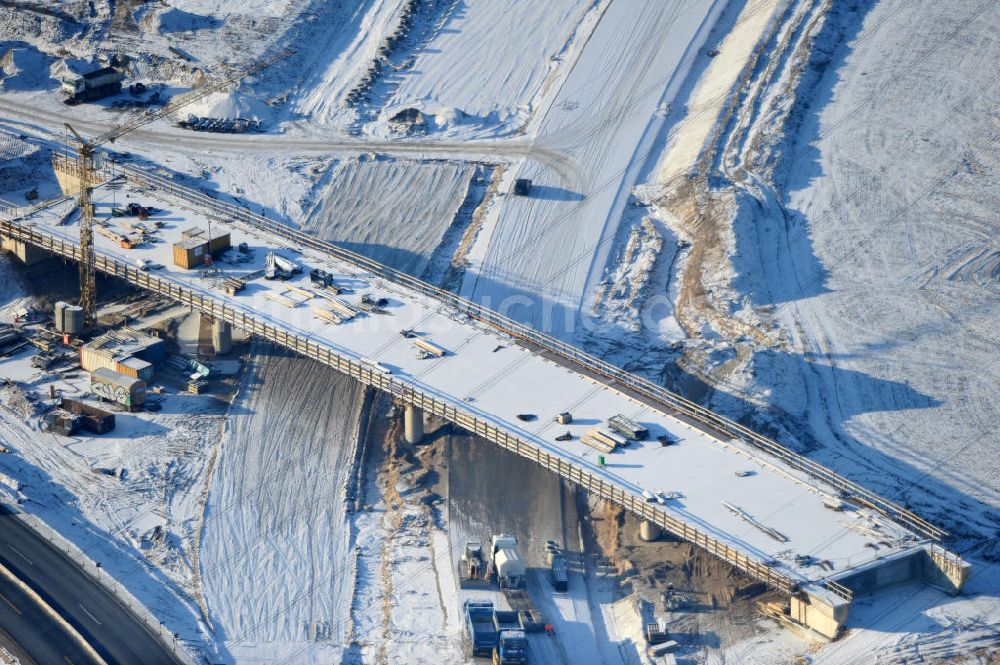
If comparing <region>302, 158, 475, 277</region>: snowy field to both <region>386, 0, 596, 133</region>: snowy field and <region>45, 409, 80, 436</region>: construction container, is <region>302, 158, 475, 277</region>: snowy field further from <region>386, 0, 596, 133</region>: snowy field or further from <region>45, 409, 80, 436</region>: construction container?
<region>45, 409, 80, 436</region>: construction container

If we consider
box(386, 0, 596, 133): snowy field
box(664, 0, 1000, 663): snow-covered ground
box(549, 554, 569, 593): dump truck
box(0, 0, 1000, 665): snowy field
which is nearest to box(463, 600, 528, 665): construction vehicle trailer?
box(0, 0, 1000, 665): snowy field

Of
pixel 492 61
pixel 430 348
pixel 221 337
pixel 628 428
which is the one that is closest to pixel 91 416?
pixel 221 337

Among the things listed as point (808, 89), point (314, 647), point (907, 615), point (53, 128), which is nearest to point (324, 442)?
point (314, 647)

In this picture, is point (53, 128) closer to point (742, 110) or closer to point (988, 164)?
point (742, 110)

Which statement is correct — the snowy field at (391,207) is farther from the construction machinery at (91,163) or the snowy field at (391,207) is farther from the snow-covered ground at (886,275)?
the snow-covered ground at (886,275)

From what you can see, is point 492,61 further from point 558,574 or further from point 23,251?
point 558,574

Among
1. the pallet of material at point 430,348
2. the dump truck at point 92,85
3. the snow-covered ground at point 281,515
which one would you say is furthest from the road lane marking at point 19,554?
the dump truck at point 92,85
